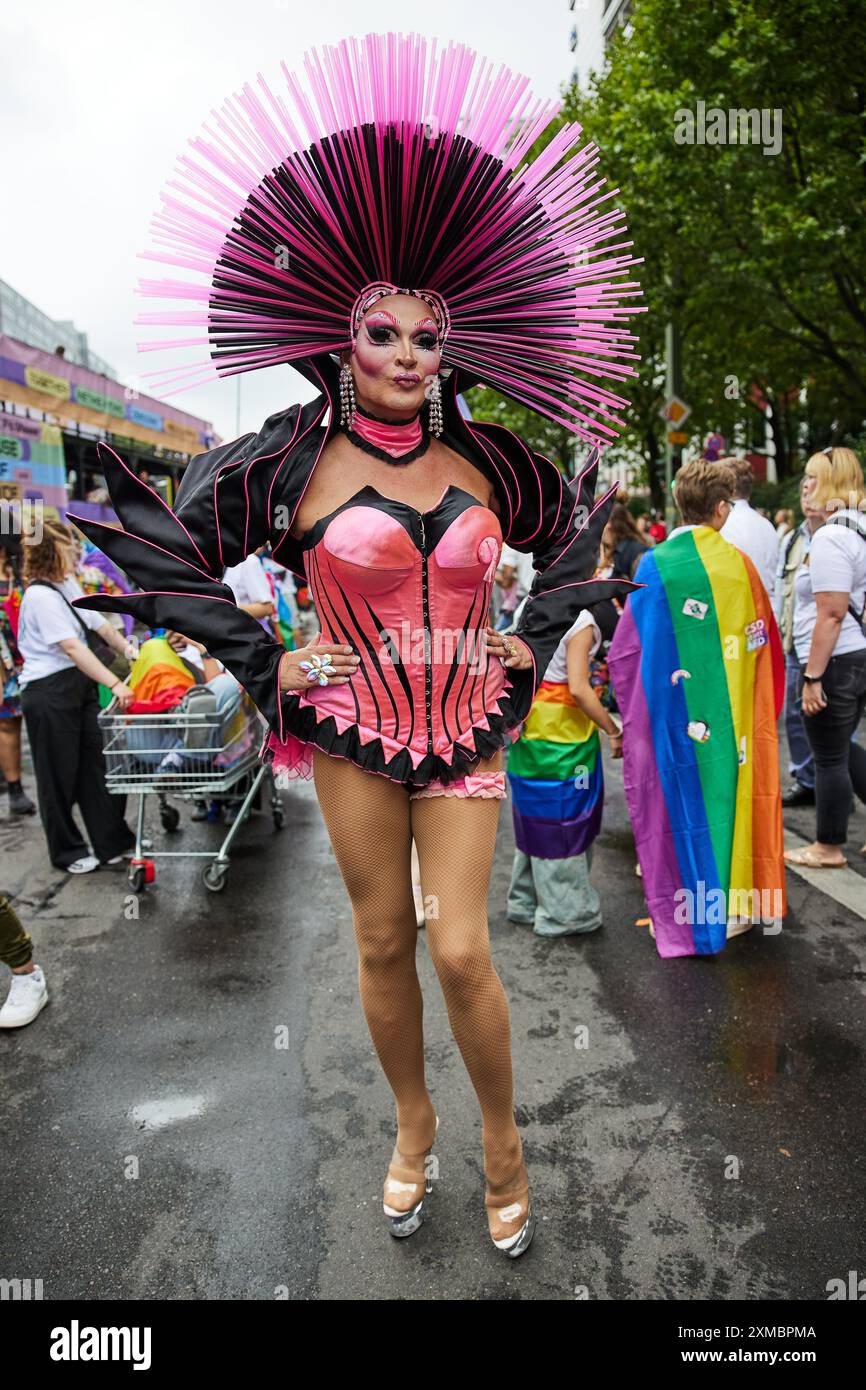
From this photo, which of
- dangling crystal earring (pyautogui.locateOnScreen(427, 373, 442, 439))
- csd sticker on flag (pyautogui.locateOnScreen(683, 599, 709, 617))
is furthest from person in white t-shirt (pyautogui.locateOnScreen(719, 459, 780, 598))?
dangling crystal earring (pyautogui.locateOnScreen(427, 373, 442, 439))

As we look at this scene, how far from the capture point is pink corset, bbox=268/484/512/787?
221 cm

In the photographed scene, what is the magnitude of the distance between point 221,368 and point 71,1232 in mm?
2226

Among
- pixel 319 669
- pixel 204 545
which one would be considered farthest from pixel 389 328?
pixel 319 669

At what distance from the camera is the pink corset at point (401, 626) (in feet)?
7.26

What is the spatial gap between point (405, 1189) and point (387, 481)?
69.9 inches

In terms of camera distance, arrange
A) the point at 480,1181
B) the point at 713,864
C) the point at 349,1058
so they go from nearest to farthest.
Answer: the point at 480,1181 < the point at 349,1058 < the point at 713,864

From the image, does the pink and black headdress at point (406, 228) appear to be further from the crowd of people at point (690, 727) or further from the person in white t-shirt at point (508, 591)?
the person in white t-shirt at point (508, 591)

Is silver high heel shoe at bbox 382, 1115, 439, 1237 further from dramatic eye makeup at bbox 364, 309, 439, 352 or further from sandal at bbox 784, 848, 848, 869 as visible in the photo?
sandal at bbox 784, 848, 848, 869

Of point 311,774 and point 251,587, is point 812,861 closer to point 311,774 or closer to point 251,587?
point 311,774

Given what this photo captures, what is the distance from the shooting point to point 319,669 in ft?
7.41

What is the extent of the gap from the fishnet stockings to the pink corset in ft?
0.25
